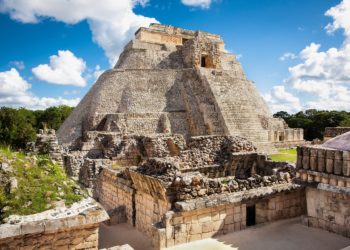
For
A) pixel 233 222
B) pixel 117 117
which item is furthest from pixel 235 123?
pixel 233 222

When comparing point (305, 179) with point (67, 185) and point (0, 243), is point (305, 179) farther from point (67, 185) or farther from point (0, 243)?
point (0, 243)

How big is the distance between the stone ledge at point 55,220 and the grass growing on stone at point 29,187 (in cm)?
8

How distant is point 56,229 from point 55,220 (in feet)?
0.32

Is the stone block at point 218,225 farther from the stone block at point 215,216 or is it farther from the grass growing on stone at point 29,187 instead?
the grass growing on stone at point 29,187

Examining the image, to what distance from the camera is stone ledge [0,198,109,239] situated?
324 cm

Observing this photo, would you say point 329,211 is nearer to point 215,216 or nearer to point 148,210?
point 215,216

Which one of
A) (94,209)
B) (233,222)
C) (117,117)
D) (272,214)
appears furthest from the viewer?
(117,117)

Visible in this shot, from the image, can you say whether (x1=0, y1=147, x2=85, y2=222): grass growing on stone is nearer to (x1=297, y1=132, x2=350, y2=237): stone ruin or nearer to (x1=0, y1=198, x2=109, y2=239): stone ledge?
(x1=0, y1=198, x2=109, y2=239): stone ledge

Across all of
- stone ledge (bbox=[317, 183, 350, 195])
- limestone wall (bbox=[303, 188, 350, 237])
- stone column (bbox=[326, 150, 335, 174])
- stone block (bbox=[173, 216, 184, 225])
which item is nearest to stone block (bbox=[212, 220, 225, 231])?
stone block (bbox=[173, 216, 184, 225])

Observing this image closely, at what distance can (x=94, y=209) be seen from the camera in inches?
146

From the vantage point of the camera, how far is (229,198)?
6.30 meters

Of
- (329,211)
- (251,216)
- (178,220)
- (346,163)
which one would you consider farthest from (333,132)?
(178,220)

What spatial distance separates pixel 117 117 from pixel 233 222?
645 inches

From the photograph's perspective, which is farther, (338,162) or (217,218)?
(217,218)
